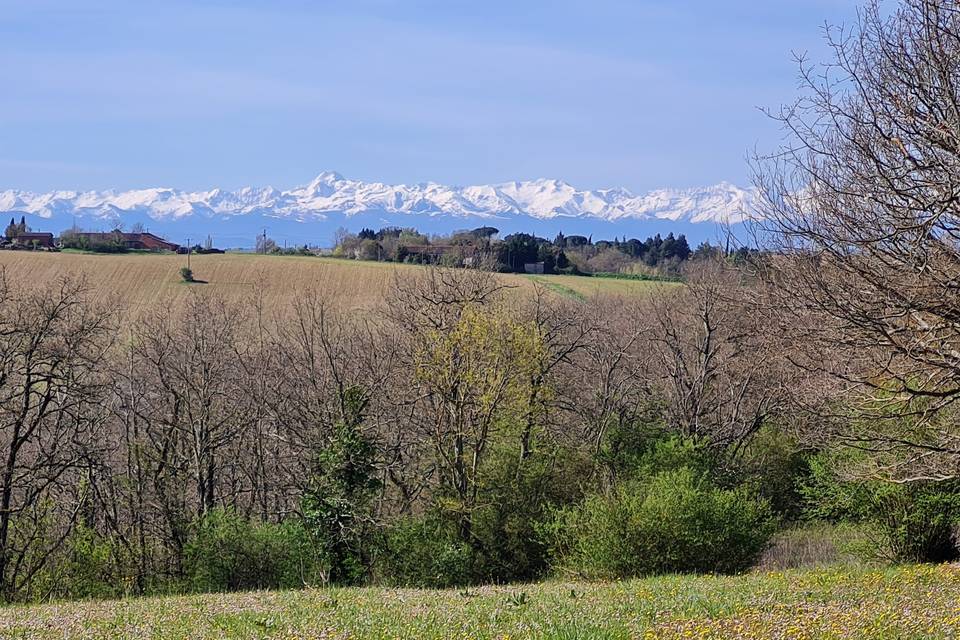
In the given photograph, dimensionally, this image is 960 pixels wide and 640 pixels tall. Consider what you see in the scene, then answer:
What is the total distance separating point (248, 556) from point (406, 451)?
1080 centimetres

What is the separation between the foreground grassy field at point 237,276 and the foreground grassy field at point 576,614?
74216mm

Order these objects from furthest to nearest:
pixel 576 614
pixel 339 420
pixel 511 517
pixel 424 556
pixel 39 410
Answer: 1. pixel 339 420
2. pixel 511 517
3. pixel 39 410
4. pixel 424 556
5. pixel 576 614

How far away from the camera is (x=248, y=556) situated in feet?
113

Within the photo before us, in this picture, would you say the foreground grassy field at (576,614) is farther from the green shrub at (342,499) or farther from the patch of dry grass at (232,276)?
the patch of dry grass at (232,276)

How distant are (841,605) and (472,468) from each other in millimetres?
26835

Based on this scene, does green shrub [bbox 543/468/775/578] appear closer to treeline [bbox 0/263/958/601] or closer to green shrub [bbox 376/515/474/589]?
treeline [bbox 0/263/958/601]

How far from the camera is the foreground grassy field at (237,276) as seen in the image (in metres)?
93.5

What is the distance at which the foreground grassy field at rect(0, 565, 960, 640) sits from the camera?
1028cm

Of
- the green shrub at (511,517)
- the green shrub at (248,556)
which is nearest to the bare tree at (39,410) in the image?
the green shrub at (248,556)

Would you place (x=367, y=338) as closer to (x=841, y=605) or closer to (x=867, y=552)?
(x=867, y=552)

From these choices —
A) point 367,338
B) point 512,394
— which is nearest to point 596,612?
point 512,394

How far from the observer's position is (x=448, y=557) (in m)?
34.5

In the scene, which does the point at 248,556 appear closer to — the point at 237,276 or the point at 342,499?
the point at 342,499

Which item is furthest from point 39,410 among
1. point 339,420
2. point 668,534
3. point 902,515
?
point 902,515
